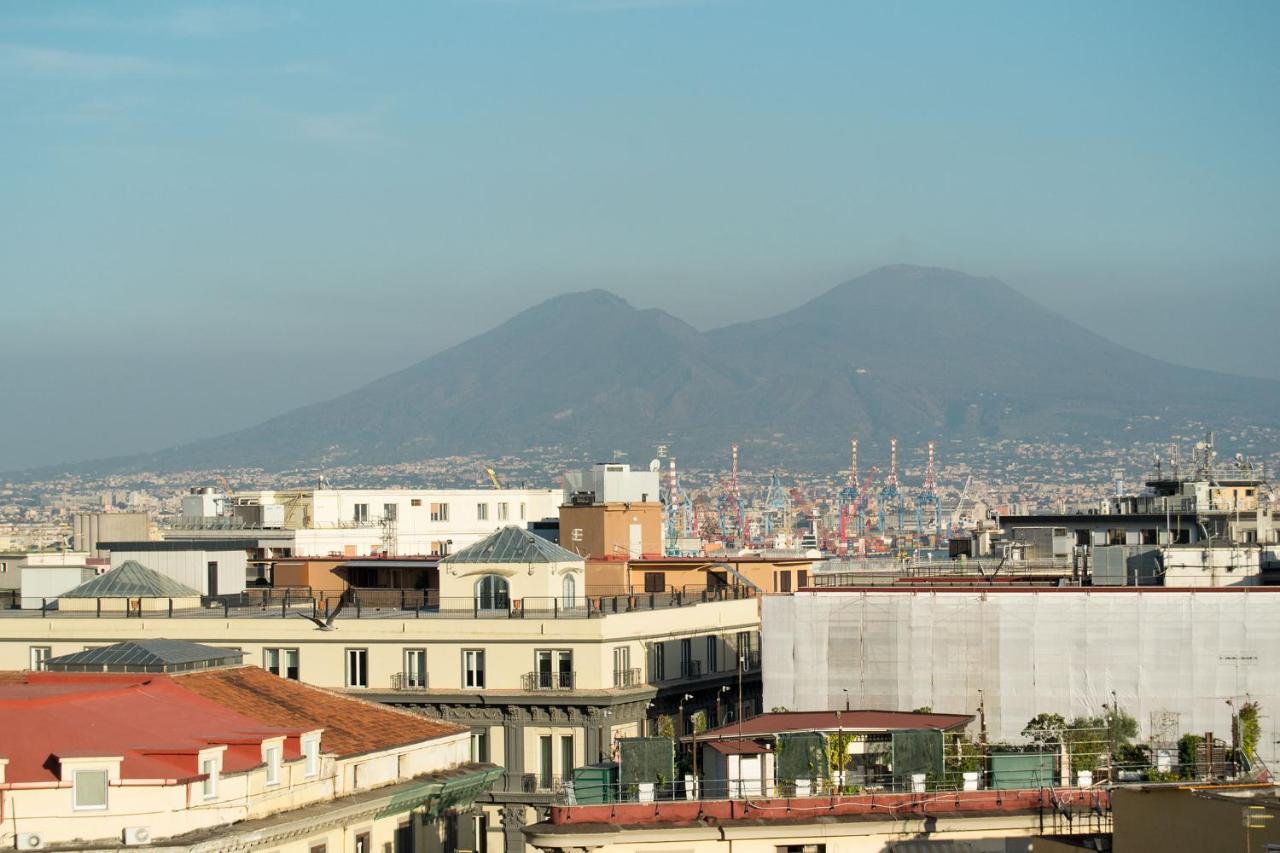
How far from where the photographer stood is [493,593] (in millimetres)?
66125

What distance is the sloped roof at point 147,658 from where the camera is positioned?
50.5 meters

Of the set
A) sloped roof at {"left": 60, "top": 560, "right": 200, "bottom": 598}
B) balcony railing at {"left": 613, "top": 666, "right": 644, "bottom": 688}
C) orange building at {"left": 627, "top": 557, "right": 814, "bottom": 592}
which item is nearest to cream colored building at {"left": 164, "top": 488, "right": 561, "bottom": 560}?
orange building at {"left": 627, "top": 557, "right": 814, "bottom": 592}

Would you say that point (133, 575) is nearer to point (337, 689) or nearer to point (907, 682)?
point (337, 689)

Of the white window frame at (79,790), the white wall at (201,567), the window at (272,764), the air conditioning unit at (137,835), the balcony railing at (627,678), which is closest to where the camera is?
Result: the air conditioning unit at (137,835)

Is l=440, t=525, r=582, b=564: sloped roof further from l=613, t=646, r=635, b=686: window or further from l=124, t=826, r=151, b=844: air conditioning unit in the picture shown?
l=124, t=826, r=151, b=844: air conditioning unit

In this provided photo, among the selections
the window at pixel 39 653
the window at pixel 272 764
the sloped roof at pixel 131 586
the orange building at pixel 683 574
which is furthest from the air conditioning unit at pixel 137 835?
the orange building at pixel 683 574

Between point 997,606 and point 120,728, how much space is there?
18475 mm

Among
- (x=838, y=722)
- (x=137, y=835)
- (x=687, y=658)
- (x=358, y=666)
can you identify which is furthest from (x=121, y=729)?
(x=687, y=658)

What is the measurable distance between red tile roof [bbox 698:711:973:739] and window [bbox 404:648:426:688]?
56.3ft

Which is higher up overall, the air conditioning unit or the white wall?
the white wall

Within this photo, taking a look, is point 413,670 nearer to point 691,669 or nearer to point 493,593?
point 493,593

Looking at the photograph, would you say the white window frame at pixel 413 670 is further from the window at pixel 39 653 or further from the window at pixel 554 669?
the window at pixel 39 653

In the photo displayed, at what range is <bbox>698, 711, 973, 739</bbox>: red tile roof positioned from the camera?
4344 cm

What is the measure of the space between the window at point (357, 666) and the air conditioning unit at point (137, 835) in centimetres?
2594
